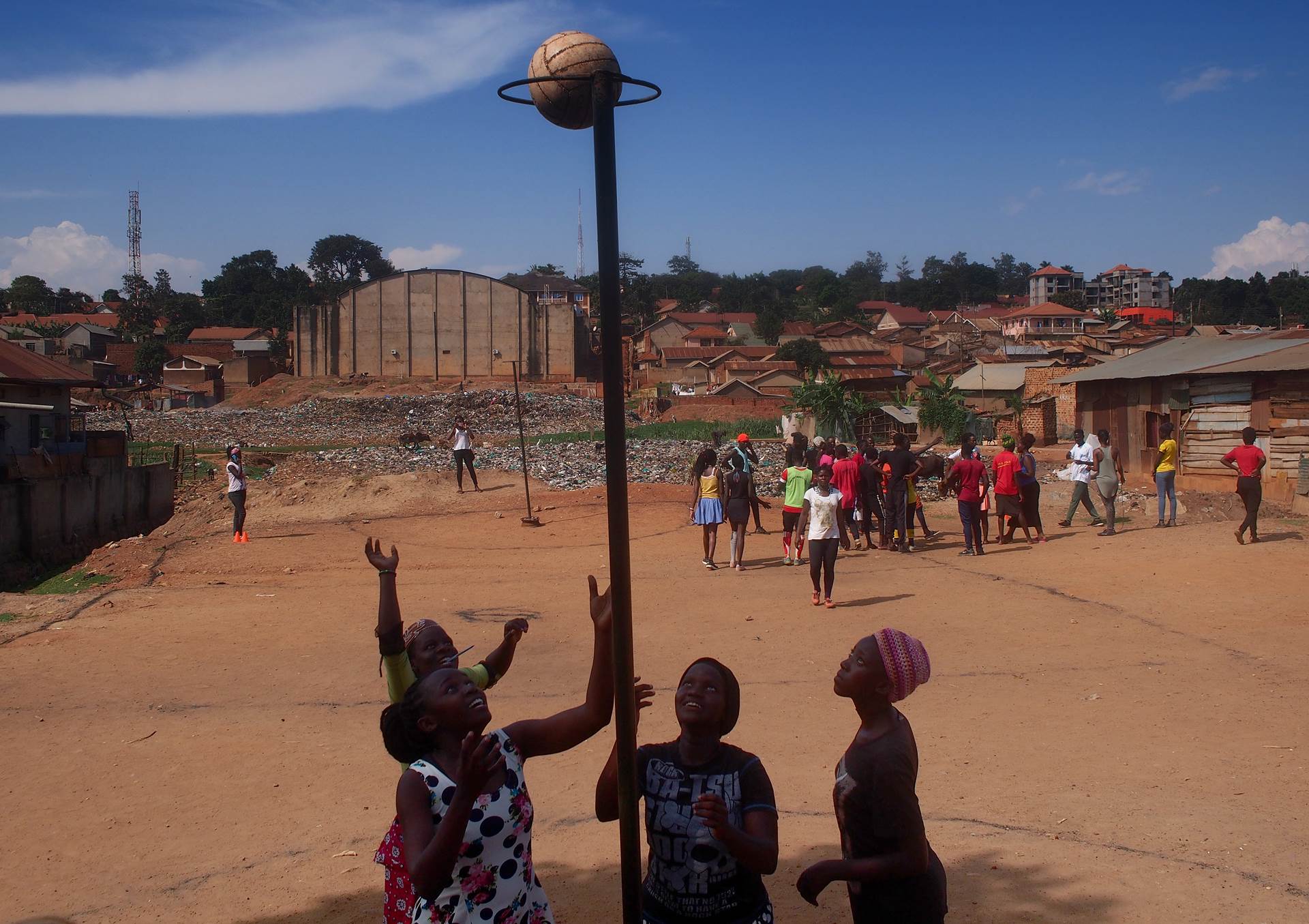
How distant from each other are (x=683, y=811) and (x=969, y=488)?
11959mm

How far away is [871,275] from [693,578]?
162m

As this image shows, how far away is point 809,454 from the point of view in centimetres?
1677

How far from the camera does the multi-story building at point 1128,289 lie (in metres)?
125

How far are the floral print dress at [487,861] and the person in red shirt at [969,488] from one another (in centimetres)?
1184

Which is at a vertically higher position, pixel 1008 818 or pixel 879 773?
pixel 879 773

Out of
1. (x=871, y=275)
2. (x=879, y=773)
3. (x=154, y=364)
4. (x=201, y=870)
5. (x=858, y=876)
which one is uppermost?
(x=871, y=275)

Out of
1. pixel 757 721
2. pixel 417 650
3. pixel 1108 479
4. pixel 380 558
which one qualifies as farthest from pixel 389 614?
pixel 1108 479

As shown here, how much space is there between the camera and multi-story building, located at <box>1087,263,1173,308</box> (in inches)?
4914

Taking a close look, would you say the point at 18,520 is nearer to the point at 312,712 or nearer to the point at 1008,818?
the point at 312,712

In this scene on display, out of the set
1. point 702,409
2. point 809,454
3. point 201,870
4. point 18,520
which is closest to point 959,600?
point 809,454

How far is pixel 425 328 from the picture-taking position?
230 ft

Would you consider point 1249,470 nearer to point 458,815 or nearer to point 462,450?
point 458,815

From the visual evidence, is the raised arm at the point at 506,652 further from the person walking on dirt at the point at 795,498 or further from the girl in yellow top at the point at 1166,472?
the girl in yellow top at the point at 1166,472

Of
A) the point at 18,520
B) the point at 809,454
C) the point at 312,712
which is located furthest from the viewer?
the point at 18,520
